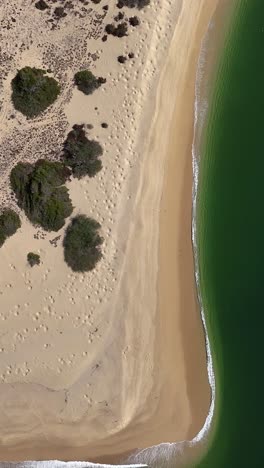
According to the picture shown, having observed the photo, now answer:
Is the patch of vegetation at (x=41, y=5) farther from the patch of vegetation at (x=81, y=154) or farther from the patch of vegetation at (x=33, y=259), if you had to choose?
the patch of vegetation at (x=33, y=259)

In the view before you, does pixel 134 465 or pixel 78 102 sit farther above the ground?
pixel 78 102

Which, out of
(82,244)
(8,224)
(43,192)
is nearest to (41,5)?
(43,192)

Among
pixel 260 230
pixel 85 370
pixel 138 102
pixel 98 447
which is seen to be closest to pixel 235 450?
pixel 98 447

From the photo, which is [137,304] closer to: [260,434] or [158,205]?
[158,205]

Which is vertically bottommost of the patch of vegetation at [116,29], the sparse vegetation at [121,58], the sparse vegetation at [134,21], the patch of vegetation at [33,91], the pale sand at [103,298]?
the pale sand at [103,298]

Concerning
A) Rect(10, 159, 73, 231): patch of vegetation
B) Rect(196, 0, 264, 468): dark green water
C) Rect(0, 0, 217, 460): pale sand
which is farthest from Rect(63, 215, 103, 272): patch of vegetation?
Rect(196, 0, 264, 468): dark green water

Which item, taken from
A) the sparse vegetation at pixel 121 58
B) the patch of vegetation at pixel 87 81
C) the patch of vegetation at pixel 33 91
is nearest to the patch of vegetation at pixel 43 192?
the patch of vegetation at pixel 33 91

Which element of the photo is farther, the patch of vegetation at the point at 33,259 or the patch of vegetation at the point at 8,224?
the patch of vegetation at the point at 33,259

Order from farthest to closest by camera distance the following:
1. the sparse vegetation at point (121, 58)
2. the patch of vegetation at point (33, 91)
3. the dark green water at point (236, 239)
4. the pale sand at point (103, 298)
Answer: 1. the dark green water at point (236, 239)
2. the sparse vegetation at point (121, 58)
3. the pale sand at point (103, 298)
4. the patch of vegetation at point (33, 91)
